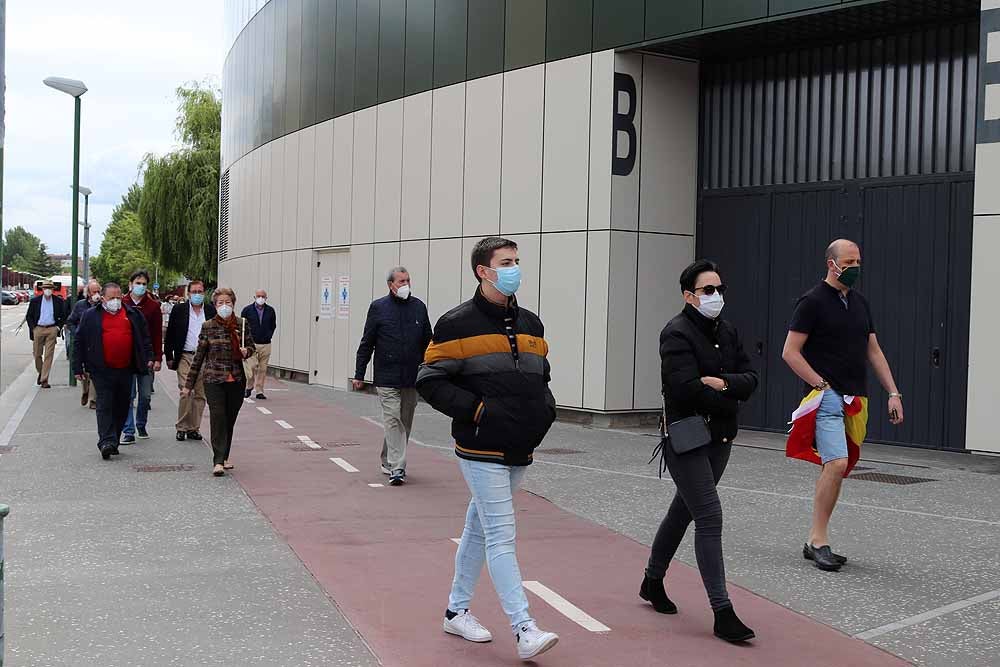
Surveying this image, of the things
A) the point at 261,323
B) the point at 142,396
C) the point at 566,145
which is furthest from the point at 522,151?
the point at 142,396

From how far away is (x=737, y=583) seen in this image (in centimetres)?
630

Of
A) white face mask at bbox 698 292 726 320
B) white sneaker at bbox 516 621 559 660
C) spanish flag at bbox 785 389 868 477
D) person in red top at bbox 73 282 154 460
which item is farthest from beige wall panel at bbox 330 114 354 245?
white sneaker at bbox 516 621 559 660

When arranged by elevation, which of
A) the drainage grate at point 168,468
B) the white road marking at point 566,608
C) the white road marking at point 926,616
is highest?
the white road marking at point 926,616

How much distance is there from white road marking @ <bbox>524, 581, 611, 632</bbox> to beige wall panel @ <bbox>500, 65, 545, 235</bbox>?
9644mm

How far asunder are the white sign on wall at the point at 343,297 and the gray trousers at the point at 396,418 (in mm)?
11229

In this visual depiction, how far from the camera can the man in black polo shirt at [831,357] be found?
6629mm

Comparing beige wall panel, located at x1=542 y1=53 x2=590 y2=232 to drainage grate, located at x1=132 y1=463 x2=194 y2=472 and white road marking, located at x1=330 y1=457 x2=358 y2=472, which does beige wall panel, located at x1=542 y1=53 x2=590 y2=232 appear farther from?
drainage grate, located at x1=132 y1=463 x2=194 y2=472

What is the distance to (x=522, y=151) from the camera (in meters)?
15.8

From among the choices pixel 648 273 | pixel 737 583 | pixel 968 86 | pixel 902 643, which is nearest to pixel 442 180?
pixel 648 273

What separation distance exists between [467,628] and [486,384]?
45.1 inches

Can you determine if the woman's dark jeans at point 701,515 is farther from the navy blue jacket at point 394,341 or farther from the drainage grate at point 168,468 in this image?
the drainage grate at point 168,468

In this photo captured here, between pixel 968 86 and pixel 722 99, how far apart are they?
348 centimetres

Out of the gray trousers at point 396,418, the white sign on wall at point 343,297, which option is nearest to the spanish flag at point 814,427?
the gray trousers at point 396,418

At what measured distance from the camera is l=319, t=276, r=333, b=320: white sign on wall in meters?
21.9
